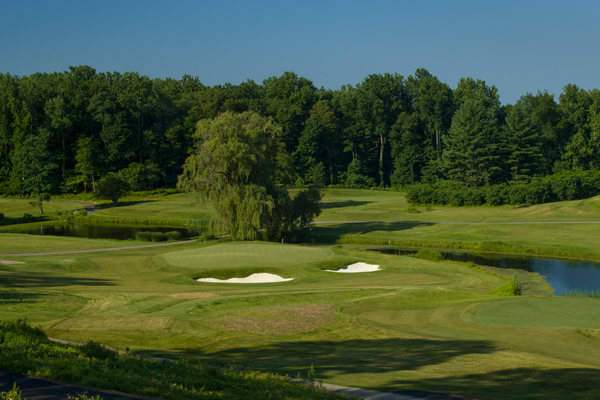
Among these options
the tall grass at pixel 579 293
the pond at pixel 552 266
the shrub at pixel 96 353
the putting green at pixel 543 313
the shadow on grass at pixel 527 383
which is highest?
the shrub at pixel 96 353

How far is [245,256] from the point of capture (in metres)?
35.8

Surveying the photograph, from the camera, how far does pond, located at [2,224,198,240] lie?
5862cm

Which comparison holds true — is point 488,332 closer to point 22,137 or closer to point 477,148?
point 477,148

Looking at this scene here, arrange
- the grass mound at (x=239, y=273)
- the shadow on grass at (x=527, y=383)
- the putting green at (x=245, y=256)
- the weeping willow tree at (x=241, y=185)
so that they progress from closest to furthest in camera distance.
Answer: the shadow on grass at (x=527, y=383) → the grass mound at (x=239, y=273) → the putting green at (x=245, y=256) → the weeping willow tree at (x=241, y=185)

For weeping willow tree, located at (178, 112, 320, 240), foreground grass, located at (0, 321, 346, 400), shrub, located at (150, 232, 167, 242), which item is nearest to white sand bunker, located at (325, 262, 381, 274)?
weeping willow tree, located at (178, 112, 320, 240)

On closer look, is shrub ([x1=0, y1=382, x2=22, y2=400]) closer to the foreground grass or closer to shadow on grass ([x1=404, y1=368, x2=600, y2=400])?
the foreground grass

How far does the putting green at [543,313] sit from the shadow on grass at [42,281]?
19.3 metres

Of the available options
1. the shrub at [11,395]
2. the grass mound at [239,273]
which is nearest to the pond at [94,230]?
the grass mound at [239,273]

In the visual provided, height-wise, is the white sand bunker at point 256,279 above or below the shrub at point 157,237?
below

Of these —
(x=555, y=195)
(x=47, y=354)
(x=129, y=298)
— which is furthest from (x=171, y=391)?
(x=555, y=195)

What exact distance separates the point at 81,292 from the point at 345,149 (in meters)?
107

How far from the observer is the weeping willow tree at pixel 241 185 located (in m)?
47.9

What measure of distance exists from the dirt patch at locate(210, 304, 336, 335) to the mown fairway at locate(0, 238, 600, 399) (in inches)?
1.6

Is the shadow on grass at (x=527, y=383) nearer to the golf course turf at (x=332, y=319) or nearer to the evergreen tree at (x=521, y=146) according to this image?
the golf course turf at (x=332, y=319)
